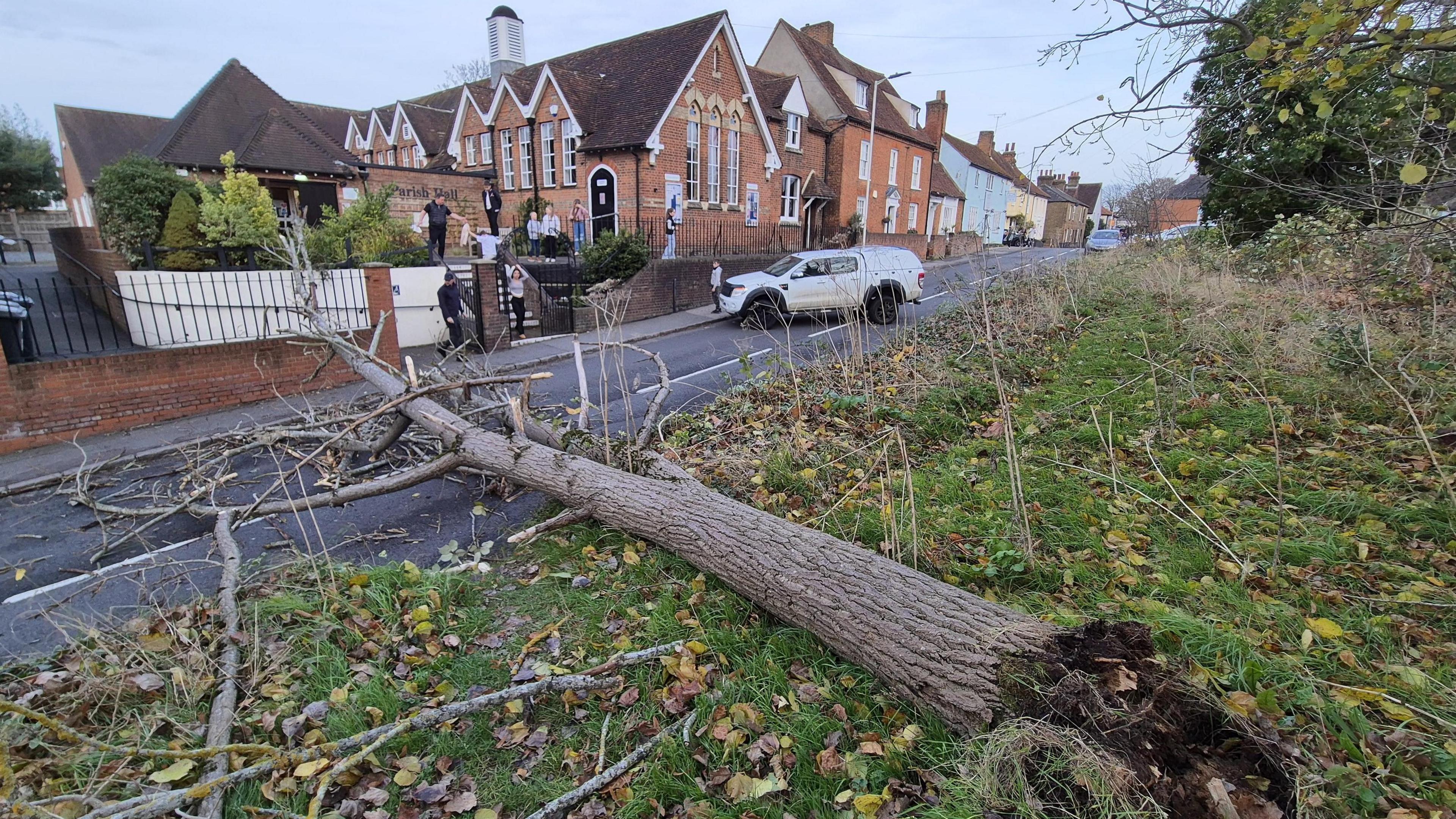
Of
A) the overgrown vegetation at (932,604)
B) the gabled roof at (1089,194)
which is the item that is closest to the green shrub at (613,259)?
the overgrown vegetation at (932,604)

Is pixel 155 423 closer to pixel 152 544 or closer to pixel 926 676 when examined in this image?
pixel 152 544

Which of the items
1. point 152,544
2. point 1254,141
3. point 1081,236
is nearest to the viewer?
point 152,544

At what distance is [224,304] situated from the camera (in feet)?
32.4

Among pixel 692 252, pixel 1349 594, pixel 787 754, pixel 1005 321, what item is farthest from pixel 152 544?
pixel 692 252

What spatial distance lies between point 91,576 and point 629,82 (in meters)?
22.2

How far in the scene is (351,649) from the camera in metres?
3.66

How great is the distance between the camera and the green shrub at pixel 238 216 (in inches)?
391

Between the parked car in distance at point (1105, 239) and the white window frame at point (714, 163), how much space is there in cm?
1458

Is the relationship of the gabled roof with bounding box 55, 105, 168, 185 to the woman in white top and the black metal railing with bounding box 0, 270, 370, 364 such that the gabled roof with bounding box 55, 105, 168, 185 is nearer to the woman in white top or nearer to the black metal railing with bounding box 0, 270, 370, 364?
the black metal railing with bounding box 0, 270, 370, 364

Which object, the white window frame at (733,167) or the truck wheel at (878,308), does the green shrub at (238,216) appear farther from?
the white window frame at (733,167)

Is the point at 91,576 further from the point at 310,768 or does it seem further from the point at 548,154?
the point at 548,154

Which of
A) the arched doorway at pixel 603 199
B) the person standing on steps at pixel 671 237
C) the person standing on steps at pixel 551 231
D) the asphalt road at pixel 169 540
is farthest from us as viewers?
the arched doorway at pixel 603 199

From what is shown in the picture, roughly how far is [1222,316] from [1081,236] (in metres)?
61.9

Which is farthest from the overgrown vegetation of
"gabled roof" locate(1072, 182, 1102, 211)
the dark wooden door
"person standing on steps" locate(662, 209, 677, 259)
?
"gabled roof" locate(1072, 182, 1102, 211)
